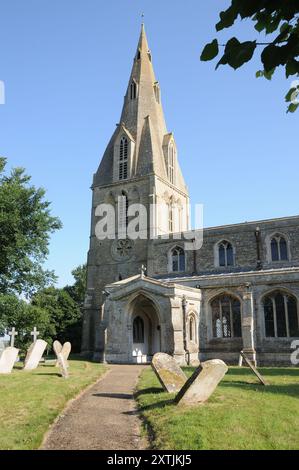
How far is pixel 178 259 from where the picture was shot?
31.5 m

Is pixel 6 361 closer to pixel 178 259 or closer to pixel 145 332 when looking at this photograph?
pixel 145 332

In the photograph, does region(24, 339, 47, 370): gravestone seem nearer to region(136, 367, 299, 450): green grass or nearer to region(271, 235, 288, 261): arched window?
region(136, 367, 299, 450): green grass

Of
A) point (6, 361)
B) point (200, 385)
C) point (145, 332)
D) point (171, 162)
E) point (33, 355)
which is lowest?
point (200, 385)

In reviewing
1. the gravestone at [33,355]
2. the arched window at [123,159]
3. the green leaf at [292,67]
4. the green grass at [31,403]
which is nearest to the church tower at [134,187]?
the arched window at [123,159]

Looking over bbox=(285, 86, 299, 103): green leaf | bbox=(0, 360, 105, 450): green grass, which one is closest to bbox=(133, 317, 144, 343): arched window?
bbox=(0, 360, 105, 450): green grass

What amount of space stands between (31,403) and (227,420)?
4989 mm

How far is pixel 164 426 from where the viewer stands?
7410 mm

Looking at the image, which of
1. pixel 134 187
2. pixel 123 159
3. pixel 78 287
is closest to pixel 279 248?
pixel 134 187

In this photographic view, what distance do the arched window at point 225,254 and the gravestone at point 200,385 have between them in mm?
20445

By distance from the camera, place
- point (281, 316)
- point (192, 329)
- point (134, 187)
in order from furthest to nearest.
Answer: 1. point (134, 187)
2. point (192, 329)
3. point (281, 316)

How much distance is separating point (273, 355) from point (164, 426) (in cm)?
1660

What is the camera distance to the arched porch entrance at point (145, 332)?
27.0 metres
